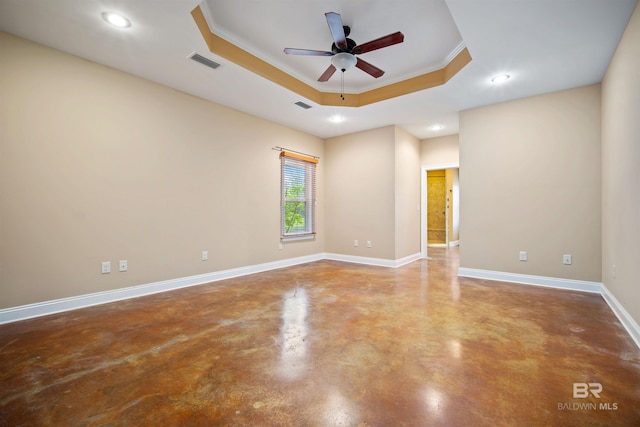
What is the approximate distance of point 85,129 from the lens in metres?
3.09

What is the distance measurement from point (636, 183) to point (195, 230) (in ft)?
15.9

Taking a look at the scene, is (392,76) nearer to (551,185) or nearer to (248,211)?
(551,185)

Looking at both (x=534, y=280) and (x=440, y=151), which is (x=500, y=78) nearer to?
(x=440, y=151)

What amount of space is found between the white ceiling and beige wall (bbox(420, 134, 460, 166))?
1799 mm

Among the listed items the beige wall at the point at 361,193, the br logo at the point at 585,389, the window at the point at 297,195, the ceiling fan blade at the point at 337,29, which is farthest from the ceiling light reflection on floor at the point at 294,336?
the ceiling fan blade at the point at 337,29

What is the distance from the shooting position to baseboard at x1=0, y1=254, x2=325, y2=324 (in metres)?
2.69

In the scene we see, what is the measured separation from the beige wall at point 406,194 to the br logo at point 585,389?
3770mm

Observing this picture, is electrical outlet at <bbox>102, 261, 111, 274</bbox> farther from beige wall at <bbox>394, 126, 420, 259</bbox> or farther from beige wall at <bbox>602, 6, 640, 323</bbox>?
beige wall at <bbox>602, 6, 640, 323</bbox>

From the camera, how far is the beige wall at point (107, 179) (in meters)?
2.71

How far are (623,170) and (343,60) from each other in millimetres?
2961

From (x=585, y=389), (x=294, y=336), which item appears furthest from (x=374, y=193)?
(x=585, y=389)

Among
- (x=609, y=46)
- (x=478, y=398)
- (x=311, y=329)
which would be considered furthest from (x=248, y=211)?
(x=609, y=46)

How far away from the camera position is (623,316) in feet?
8.50

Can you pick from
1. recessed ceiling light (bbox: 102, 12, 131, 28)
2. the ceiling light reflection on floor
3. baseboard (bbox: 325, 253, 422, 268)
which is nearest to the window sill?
baseboard (bbox: 325, 253, 422, 268)
